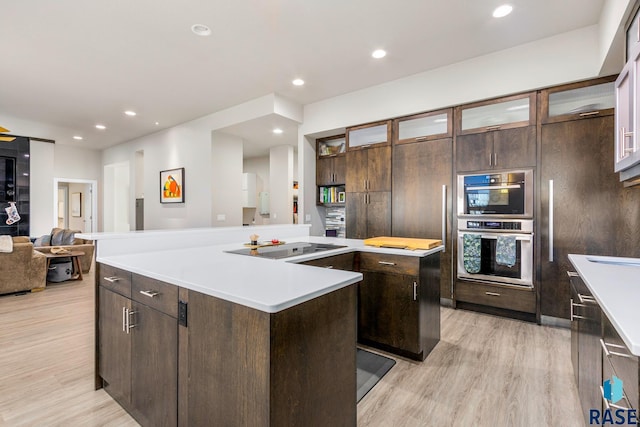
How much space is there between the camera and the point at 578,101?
2947mm

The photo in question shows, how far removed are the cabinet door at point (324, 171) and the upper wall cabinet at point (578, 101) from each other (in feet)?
9.58

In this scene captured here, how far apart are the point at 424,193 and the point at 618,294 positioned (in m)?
2.71

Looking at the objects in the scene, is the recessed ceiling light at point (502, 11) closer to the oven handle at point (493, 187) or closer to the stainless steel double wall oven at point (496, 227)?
the stainless steel double wall oven at point (496, 227)

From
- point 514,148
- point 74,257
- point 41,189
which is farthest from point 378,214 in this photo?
point 41,189

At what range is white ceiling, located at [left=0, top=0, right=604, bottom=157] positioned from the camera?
2.57 metres

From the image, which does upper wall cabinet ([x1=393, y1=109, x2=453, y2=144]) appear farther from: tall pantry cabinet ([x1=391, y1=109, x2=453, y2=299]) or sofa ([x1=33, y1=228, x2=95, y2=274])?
sofa ([x1=33, y1=228, x2=95, y2=274])

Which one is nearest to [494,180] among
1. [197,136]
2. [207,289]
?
[207,289]

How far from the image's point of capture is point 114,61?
11.3ft

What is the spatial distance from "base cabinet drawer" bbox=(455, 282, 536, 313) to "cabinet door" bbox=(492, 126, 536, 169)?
134 centimetres

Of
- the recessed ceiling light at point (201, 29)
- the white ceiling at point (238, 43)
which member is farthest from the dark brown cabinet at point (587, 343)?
the recessed ceiling light at point (201, 29)

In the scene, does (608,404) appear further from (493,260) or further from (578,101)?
(578,101)

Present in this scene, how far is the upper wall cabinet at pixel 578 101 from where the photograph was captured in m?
2.82

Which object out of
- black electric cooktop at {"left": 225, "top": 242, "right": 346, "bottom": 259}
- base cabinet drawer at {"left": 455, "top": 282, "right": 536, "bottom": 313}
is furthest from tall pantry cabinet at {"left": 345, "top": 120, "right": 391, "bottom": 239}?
black electric cooktop at {"left": 225, "top": 242, "right": 346, "bottom": 259}

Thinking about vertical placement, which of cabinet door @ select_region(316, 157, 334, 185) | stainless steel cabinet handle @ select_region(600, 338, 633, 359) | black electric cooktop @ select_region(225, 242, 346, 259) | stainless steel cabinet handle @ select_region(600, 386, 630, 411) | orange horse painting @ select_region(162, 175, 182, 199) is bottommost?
stainless steel cabinet handle @ select_region(600, 386, 630, 411)
